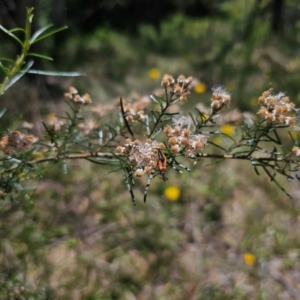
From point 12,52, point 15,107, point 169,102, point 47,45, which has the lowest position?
point 169,102

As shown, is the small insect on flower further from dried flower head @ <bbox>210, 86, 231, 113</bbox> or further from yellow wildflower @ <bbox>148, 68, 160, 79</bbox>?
yellow wildflower @ <bbox>148, 68, 160, 79</bbox>

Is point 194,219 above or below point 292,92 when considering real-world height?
below

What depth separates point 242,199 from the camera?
2404mm

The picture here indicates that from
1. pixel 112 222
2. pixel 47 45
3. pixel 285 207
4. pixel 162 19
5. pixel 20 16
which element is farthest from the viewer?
pixel 162 19

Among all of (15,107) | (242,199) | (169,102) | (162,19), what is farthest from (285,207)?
(162,19)

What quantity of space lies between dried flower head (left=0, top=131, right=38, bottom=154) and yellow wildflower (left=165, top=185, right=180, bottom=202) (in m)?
1.38

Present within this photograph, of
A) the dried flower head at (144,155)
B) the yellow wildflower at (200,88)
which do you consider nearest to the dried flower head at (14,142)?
the dried flower head at (144,155)

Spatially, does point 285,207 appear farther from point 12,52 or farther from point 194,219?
point 12,52

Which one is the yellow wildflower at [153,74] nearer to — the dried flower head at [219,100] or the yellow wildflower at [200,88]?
the yellow wildflower at [200,88]

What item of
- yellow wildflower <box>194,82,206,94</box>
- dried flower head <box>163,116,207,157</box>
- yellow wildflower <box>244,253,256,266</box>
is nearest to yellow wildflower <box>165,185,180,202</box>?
yellow wildflower <box>244,253,256,266</box>

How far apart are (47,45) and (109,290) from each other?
2.21 m

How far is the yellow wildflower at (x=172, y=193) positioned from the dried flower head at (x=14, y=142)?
4.51ft

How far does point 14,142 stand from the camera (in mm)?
962

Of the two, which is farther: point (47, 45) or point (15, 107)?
point (47, 45)
